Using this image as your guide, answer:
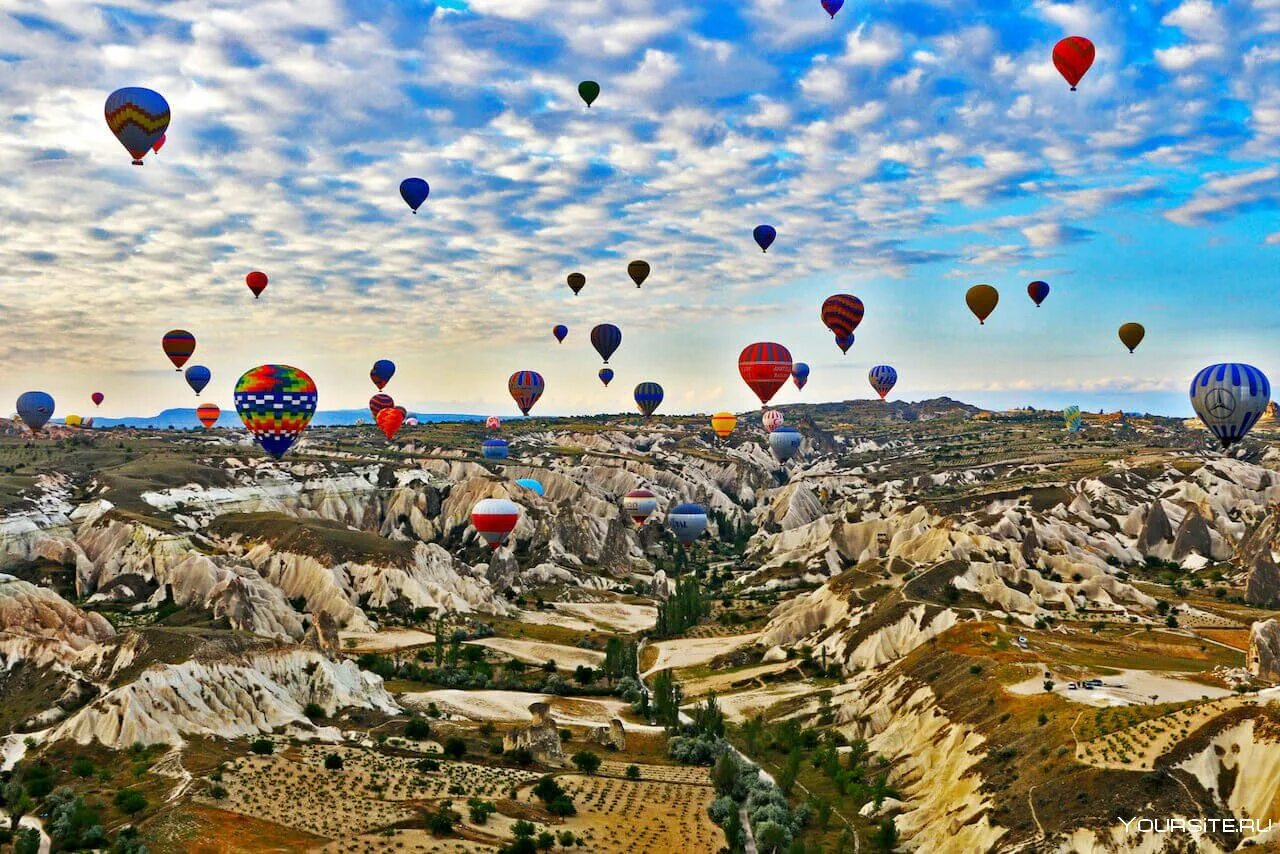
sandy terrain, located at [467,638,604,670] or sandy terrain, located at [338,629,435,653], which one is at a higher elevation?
sandy terrain, located at [338,629,435,653]

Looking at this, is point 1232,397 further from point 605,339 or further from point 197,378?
point 197,378

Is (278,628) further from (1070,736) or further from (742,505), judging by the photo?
(742,505)

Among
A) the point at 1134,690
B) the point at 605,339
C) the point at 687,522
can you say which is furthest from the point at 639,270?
the point at 1134,690

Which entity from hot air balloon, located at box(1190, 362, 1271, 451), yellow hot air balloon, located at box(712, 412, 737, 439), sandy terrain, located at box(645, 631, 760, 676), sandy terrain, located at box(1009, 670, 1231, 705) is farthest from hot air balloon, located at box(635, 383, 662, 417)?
sandy terrain, located at box(1009, 670, 1231, 705)

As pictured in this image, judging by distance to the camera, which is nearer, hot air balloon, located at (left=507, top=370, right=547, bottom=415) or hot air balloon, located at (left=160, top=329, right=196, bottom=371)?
hot air balloon, located at (left=160, top=329, right=196, bottom=371)

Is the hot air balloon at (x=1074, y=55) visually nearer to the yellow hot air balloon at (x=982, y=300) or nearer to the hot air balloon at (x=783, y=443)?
the yellow hot air balloon at (x=982, y=300)

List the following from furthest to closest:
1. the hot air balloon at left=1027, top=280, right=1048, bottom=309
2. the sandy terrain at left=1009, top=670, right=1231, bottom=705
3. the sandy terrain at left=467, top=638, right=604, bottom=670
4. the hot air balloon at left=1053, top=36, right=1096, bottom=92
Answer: the hot air balloon at left=1027, top=280, right=1048, bottom=309 < the sandy terrain at left=467, top=638, right=604, bottom=670 < the hot air balloon at left=1053, top=36, right=1096, bottom=92 < the sandy terrain at left=1009, top=670, right=1231, bottom=705

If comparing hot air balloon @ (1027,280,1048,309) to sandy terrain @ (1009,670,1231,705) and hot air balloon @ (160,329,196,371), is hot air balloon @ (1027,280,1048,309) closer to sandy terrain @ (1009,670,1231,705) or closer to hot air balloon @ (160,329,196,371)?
sandy terrain @ (1009,670,1231,705)

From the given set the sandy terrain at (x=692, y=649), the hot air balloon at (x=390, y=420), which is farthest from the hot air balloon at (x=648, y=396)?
the sandy terrain at (x=692, y=649)
